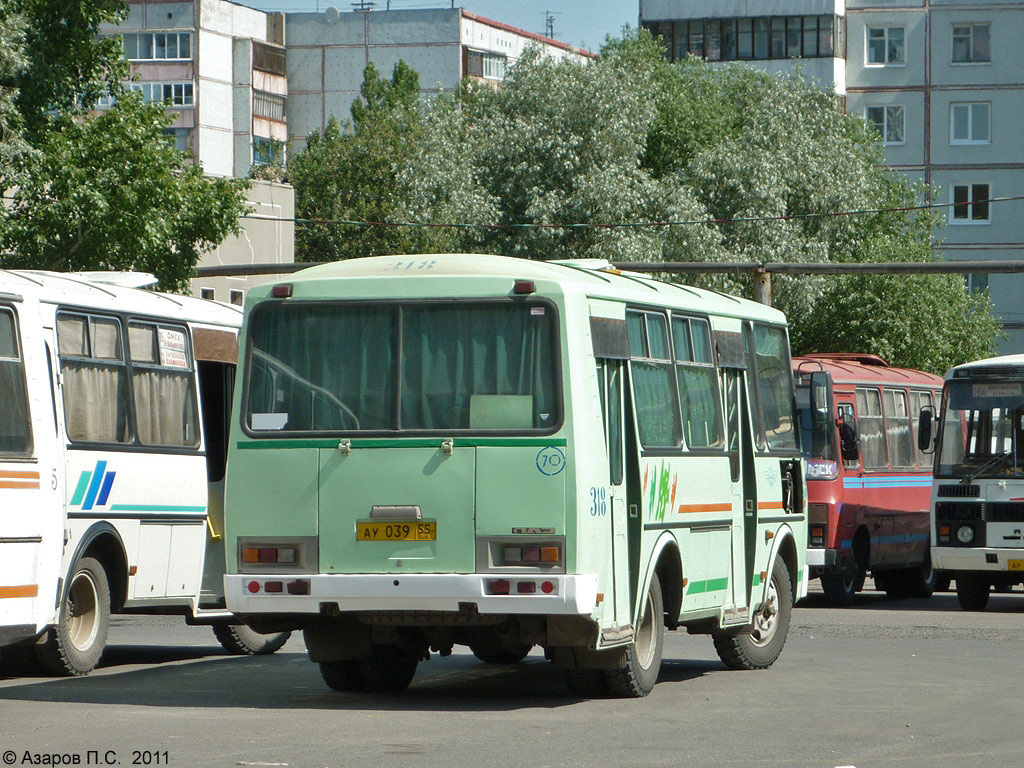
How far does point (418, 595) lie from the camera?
11.5 meters

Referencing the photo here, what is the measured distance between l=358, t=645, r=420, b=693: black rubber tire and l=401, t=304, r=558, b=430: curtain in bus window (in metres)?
2.14

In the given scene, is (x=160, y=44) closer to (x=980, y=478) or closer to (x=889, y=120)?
(x=889, y=120)

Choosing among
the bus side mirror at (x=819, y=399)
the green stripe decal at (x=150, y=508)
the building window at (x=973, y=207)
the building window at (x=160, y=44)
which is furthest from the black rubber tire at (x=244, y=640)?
the building window at (x=160, y=44)

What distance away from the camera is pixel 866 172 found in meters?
57.2

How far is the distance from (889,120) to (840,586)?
54.9m

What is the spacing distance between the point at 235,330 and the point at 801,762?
29.4 ft

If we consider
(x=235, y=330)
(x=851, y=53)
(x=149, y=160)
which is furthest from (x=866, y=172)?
(x=235, y=330)

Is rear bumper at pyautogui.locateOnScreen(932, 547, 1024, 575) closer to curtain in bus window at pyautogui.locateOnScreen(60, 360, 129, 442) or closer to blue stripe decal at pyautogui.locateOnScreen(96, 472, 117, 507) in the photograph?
curtain in bus window at pyautogui.locateOnScreen(60, 360, 129, 442)

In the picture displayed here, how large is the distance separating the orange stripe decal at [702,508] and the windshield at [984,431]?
9628mm

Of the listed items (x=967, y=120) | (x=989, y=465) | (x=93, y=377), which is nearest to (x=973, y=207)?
(x=967, y=120)

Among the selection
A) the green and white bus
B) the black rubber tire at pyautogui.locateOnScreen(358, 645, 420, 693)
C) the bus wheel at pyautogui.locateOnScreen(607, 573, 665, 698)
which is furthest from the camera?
the black rubber tire at pyautogui.locateOnScreen(358, 645, 420, 693)

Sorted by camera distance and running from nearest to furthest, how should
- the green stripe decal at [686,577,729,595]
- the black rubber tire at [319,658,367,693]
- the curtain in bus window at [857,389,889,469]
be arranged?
the black rubber tire at [319,658,367,693]
the green stripe decal at [686,577,729,595]
the curtain in bus window at [857,389,889,469]

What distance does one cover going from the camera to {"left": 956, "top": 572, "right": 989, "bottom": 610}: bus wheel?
23484mm

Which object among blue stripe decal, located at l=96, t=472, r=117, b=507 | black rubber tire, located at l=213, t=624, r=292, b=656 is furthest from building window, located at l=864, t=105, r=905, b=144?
blue stripe decal, located at l=96, t=472, r=117, b=507
